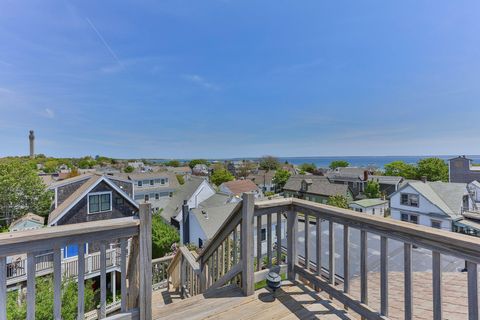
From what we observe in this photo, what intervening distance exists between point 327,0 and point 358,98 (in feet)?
42.0

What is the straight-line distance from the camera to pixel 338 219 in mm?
2113

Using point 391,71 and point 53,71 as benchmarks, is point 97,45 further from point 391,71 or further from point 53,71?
point 391,71

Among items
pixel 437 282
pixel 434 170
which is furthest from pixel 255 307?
pixel 434 170

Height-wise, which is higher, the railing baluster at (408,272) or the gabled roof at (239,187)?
the railing baluster at (408,272)

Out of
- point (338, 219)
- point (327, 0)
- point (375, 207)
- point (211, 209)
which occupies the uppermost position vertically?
point (327, 0)

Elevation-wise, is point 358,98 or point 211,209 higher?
point 358,98

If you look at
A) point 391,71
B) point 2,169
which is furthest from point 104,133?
point 391,71

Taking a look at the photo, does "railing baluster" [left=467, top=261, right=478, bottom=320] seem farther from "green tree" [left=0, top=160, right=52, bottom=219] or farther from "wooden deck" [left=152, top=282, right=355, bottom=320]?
"green tree" [left=0, top=160, right=52, bottom=219]

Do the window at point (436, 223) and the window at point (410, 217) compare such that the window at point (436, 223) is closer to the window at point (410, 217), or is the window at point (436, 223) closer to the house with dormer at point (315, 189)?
the window at point (410, 217)

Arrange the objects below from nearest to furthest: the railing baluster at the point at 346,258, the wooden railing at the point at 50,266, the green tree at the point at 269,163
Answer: the railing baluster at the point at 346,258 < the wooden railing at the point at 50,266 < the green tree at the point at 269,163

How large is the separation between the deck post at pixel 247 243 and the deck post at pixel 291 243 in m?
0.52

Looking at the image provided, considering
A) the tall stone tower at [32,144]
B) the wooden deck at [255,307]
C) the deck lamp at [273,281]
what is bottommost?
the wooden deck at [255,307]

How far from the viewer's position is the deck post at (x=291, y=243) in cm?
268

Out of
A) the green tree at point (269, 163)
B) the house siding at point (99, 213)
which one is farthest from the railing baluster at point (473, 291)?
the green tree at point (269, 163)
